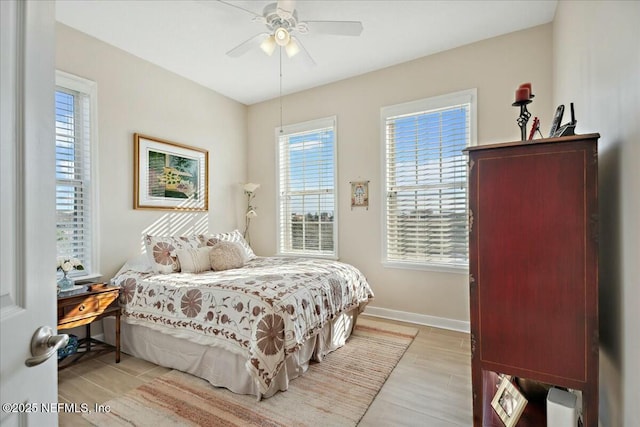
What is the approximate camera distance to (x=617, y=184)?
1327 mm

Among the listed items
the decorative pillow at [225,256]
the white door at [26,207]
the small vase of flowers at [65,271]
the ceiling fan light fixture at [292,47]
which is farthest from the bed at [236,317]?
the ceiling fan light fixture at [292,47]

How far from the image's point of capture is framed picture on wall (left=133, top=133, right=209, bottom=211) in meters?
3.26

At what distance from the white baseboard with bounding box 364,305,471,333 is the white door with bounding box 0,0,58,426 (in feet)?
10.7

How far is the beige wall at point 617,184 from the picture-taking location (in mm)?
1127

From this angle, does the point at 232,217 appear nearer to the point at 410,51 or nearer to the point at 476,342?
the point at 410,51

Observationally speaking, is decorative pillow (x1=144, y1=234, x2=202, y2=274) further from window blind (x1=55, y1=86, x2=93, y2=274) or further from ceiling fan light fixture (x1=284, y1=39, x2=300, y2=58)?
ceiling fan light fixture (x1=284, y1=39, x2=300, y2=58)

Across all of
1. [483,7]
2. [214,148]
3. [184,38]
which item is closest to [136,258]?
[214,148]

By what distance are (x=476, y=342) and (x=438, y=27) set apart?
9.12ft

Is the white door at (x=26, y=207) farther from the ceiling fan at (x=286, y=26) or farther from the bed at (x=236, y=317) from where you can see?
the ceiling fan at (x=286, y=26)

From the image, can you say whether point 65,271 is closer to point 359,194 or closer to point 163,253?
point 163,253

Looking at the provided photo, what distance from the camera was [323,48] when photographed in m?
3.15

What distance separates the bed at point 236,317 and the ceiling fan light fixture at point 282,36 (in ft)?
6.41

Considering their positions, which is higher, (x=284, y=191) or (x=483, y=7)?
(x=483, y=7)

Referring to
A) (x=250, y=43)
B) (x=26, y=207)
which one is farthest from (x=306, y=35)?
(x=26, y=207)
